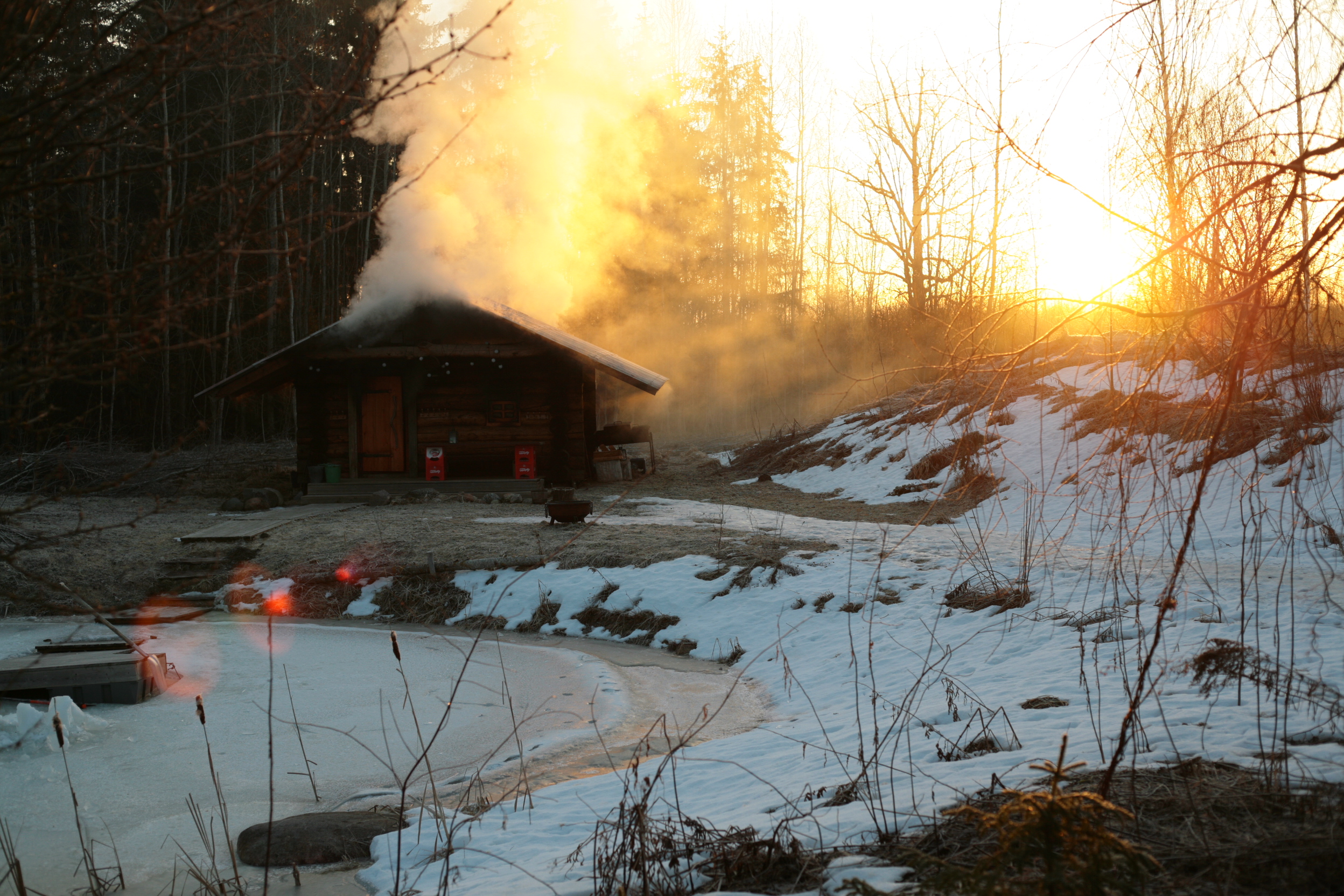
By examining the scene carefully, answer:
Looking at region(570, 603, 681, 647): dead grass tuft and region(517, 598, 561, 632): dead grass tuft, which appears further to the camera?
region(517, 598, 561, 632): dead grass tuft

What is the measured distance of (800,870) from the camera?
3000mm

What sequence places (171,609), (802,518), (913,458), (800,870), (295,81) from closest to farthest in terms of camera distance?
(800,870) < (171,609) < (802,518) < (913,458) < (295,81)

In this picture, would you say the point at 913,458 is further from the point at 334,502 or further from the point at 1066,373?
the point at 334,502

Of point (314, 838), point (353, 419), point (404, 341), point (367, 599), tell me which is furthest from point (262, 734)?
point (353, 419)

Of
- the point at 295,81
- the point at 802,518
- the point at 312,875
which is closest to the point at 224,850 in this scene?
the point at 312,875

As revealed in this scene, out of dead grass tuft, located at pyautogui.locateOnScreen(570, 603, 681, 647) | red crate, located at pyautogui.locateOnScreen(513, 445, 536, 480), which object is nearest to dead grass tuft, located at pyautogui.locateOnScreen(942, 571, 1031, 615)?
dead grass tuft, located at pyautogui.locateOnScreen(570, 603, 681, 647)

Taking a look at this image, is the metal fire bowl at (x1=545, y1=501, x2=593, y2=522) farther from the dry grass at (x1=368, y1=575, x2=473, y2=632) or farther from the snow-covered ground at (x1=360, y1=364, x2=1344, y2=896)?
the dry grass at (x1=368, y1=575, x2=473, y2=632)

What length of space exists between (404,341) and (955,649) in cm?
1337

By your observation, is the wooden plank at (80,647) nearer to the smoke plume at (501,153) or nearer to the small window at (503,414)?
the smoke plume at (501,153)

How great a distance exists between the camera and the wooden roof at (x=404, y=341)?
16391 mm

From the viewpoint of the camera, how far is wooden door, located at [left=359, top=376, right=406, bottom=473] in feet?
57.5

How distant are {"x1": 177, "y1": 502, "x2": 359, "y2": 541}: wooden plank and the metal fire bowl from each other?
Result: 13.6 ft

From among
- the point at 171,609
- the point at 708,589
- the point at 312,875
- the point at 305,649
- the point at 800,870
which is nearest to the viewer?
the point at 800,870

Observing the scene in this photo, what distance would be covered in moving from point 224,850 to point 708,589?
5481 millimetres
